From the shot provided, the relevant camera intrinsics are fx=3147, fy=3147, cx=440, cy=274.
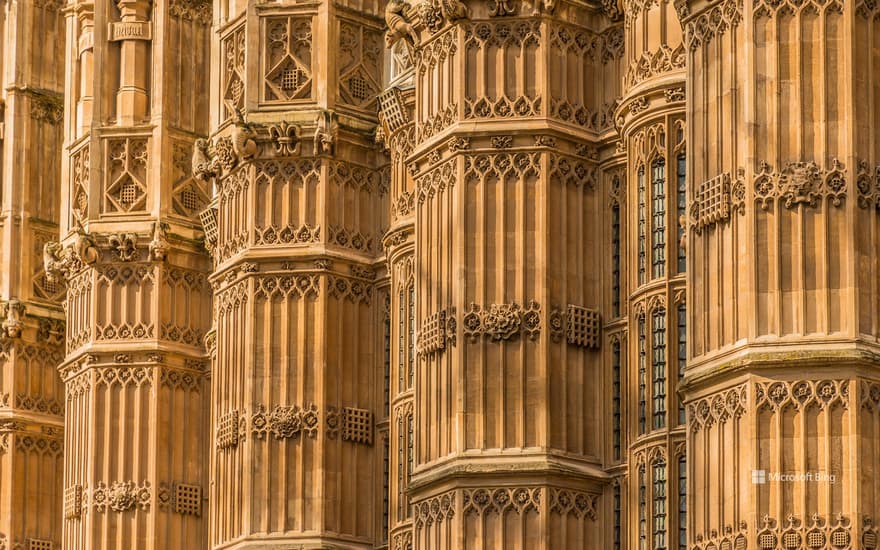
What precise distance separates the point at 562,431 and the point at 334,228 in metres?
10.9

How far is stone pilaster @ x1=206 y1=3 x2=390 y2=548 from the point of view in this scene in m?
62.8

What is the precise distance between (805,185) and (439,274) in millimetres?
10274

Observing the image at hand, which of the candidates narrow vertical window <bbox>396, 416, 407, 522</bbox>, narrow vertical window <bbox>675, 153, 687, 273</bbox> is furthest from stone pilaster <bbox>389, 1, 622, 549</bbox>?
narrow vertical window <bbox>396, 416, 407, 522</bbox>

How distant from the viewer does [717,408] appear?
47656 mm

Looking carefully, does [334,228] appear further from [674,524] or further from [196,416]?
[674,524]

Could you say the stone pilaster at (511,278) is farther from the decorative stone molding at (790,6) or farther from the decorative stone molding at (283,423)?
the decorative stone molding at (790,6)

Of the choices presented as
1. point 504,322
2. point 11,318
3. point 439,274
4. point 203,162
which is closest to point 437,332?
point 439,274

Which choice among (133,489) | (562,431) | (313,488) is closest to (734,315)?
(562,431)

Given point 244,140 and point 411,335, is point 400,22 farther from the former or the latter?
point 411,335

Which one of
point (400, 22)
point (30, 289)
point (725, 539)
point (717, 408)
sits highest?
point (400, 22)

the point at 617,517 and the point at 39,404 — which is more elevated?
the point at 39,404

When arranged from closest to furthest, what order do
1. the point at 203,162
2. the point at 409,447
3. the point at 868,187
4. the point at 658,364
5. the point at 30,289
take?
1. the point at 868,187
2. the point at 658,364
3. the point at 409,447
4. the point at 203,162
5. the point at 30,289

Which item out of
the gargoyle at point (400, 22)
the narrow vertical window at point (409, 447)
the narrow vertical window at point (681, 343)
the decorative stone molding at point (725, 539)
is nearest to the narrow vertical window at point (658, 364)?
the narrow vertical window at point (681, 343)

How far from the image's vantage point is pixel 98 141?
7150 centimetres
